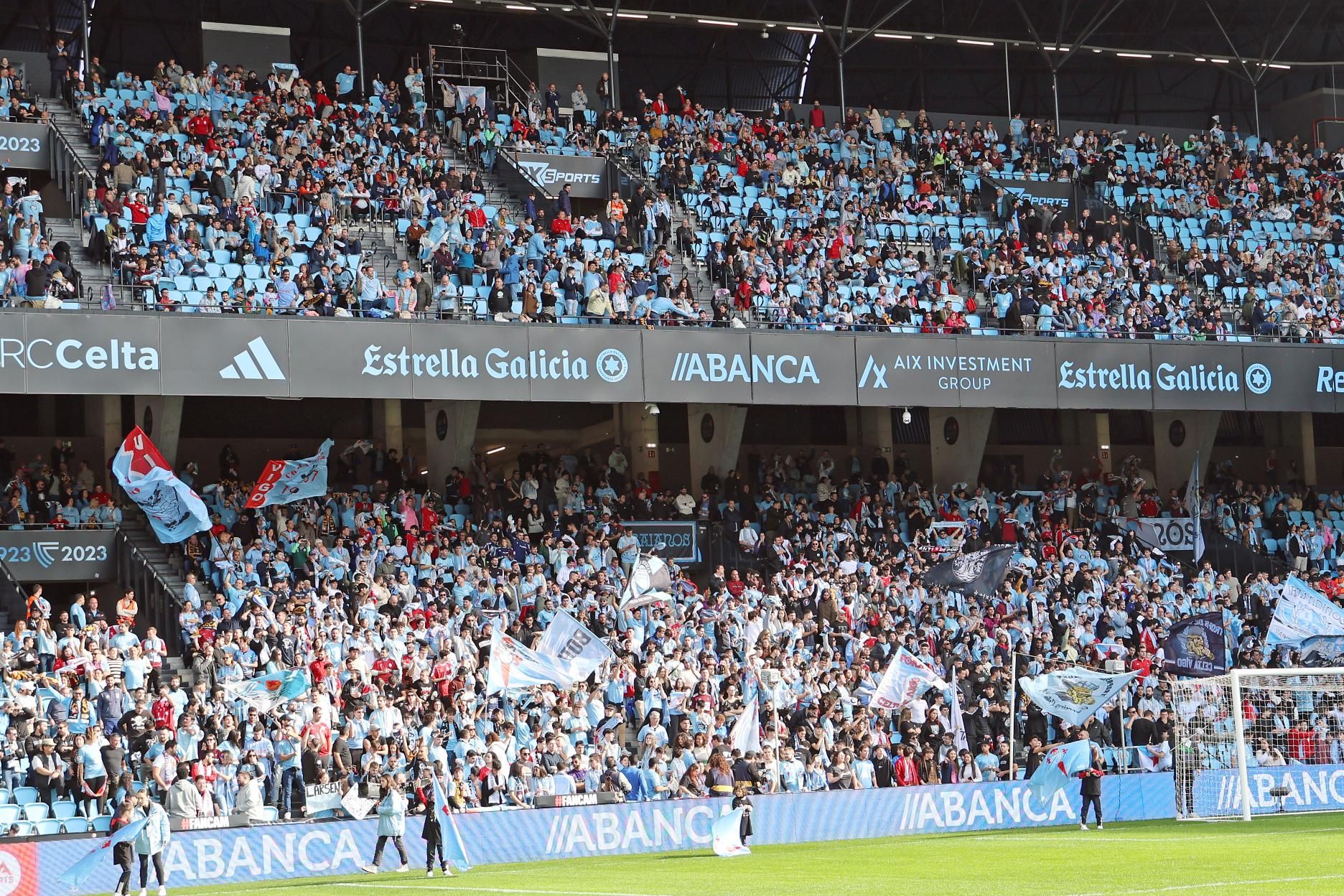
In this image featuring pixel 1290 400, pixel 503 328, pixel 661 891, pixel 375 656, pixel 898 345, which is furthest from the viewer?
pixel 1290 400

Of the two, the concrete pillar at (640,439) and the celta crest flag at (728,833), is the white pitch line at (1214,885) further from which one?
the concrete pillar at (640,439)

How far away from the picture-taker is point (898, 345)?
34656mm

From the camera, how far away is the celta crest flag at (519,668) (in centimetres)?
2516

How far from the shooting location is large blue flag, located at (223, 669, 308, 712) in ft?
81.6

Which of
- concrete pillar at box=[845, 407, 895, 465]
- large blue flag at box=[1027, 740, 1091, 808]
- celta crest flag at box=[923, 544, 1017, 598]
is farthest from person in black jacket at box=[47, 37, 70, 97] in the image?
large blue flag at box=[1027, 740, 1091, 808]

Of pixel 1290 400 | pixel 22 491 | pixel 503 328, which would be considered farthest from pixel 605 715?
pixel 1290 400

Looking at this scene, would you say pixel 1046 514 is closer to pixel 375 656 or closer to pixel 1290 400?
pixel 1290 400

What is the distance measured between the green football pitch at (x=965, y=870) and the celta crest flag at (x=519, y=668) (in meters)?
3.20

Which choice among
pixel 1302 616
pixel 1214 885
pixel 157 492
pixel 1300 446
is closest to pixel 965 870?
pixel 1214 885

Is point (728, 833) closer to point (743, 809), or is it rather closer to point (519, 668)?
point (743, 809)

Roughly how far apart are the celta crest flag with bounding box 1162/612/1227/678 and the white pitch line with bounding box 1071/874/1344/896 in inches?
538

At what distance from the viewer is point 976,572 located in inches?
1266

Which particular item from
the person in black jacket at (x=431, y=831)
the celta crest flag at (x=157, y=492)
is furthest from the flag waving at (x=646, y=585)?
the person in black jacket at (x=431, y=831)

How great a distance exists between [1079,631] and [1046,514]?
20.0 ft
